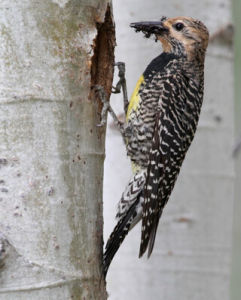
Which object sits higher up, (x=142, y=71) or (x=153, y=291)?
(x=142, y=71)

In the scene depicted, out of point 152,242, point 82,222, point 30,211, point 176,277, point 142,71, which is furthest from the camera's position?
point 142,71

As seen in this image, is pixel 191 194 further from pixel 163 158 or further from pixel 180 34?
pixel 180 34

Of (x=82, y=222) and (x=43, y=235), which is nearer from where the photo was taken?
(x=43, y=235)

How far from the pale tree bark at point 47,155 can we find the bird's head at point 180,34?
1181 millimetres

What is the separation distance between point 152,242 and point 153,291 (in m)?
0.38

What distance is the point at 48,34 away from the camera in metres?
1.89

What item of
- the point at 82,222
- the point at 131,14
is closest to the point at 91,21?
the point at 82,222

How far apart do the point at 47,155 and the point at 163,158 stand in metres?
1.33

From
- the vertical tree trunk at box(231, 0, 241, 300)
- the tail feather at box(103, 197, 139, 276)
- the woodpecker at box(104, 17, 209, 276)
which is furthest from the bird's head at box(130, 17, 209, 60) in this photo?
the vertical tree trunk at box(231, 0, 241, 300)

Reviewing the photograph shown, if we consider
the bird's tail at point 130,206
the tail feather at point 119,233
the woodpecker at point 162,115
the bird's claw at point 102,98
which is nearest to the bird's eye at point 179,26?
the woodpecker at point 162,115

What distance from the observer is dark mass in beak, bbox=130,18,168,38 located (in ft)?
10.0

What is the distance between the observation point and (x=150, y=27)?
10.3 ft

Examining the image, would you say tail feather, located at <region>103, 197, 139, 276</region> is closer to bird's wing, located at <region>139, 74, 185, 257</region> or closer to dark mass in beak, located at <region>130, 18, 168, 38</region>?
bird's wing, located at <region>139, 74, 185, 257</region>

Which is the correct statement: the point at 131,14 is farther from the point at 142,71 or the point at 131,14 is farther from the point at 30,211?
the point at 30,211
